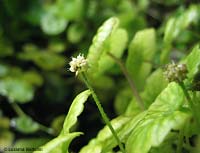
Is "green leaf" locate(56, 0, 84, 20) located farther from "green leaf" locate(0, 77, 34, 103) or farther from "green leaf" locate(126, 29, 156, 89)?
"green leaf" locate(126, 29, 156, 89)

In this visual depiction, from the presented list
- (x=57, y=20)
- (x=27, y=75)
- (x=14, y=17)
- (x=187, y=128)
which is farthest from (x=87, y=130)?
(x=187, y=128)

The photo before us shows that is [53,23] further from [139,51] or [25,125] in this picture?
[139,51]

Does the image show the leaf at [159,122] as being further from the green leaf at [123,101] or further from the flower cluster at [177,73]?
the green leaf at [123,101]

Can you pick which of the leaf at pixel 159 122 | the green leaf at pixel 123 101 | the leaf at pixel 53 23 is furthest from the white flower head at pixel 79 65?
the leaf at pixel 53 23

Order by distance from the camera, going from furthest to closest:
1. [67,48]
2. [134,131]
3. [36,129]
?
[67,48]
[36,129]
[134,131]

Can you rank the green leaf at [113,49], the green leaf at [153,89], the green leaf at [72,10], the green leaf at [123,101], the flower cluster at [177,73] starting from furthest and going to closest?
the green leaf at [72,10] < the green leaf at [123,101] < the green leaf at [113,49] < the green leaf at [153,89] < the flower cluster at [177,73]

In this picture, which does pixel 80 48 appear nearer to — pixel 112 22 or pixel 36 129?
pixel 36 129

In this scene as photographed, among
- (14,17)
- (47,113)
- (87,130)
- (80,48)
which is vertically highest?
(14,17)
